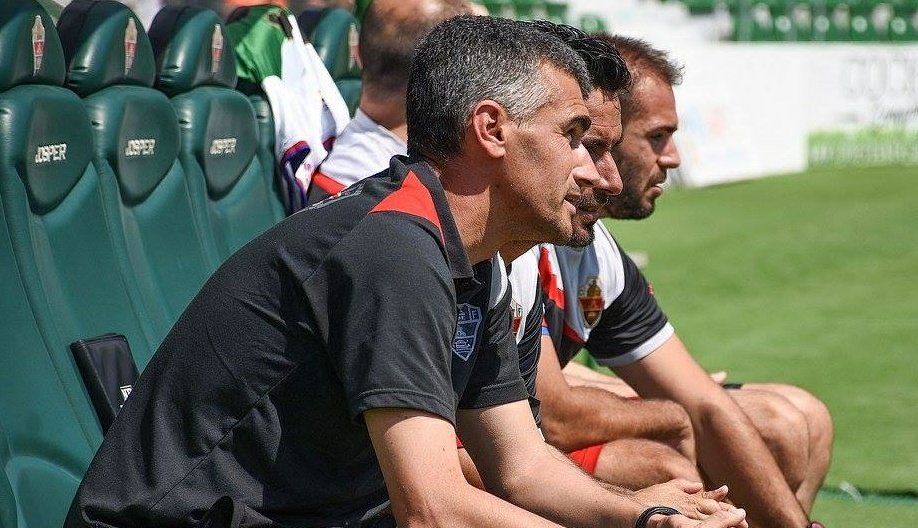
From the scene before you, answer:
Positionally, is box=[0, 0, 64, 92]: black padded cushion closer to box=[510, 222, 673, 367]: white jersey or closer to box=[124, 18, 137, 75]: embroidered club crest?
box=[124, 18, 137, 75]: embroidered club crest

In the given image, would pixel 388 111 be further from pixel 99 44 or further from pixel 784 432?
pixel 784 432

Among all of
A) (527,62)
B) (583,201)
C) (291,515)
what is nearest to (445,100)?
(527,62)

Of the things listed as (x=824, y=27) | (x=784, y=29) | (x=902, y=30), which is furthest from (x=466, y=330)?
(x=902, y=30)

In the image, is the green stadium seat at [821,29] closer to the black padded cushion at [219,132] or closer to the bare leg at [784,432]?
the bare leg at [784,432]

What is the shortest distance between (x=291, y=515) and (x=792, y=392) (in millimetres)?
2048

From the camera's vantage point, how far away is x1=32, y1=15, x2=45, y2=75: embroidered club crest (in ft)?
8.57

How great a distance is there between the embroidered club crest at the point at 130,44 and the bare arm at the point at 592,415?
45.4 inches

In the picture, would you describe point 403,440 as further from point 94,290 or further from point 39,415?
point 94,290

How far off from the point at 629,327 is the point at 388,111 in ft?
2.74

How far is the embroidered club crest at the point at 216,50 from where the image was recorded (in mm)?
3562

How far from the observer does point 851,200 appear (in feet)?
39.3

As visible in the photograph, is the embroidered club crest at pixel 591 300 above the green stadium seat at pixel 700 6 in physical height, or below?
above

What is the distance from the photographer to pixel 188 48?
Answer: 135 inches

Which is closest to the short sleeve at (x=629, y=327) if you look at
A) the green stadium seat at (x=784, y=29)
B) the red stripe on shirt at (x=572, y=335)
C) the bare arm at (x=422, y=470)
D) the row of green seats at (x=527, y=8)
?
the red stripe on shirt at (x=572, y=335)
